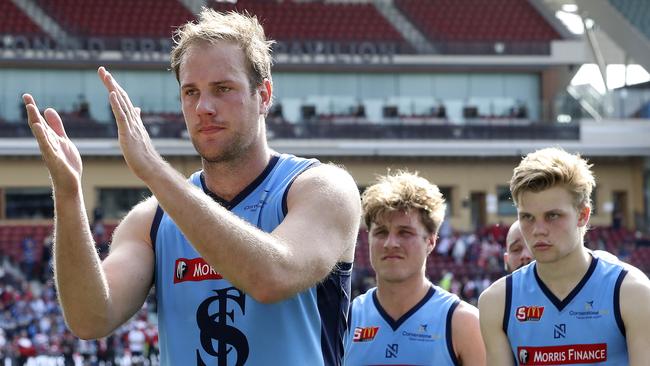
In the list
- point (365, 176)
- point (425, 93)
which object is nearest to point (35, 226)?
point (365, 176)

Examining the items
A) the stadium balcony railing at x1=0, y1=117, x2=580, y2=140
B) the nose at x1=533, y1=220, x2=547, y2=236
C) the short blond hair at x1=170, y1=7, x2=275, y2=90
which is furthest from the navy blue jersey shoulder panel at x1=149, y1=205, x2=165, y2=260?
the stadium balcony railing at x1=0, y1=117, x2=580, y2=140

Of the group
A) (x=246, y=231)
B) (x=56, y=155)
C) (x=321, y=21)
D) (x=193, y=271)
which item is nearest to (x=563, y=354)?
(x=193, y=271)

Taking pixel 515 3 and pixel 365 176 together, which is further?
pixel 515 3

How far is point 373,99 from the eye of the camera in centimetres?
4444

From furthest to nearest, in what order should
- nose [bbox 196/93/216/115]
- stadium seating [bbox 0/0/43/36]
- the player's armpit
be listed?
stadium seating [bbox 0/0/43/36] → nose [bbox 196/93/216/115] → the player's armpit

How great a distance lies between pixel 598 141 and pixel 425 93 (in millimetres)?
6398

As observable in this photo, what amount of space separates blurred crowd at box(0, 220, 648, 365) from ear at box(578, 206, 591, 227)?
1150 centimetres

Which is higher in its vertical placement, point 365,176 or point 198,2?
point 198,2

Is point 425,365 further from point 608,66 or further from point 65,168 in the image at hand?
point 608,66

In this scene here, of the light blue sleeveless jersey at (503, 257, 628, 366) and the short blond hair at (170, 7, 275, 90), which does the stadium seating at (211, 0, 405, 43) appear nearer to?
the light blue sleeveless jersey at (503, 257, 628, 366)

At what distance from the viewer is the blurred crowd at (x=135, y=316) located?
22.7m

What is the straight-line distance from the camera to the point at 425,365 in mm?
6344

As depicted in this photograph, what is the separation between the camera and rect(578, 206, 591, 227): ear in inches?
216

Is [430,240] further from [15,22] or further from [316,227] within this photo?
[15,22]
